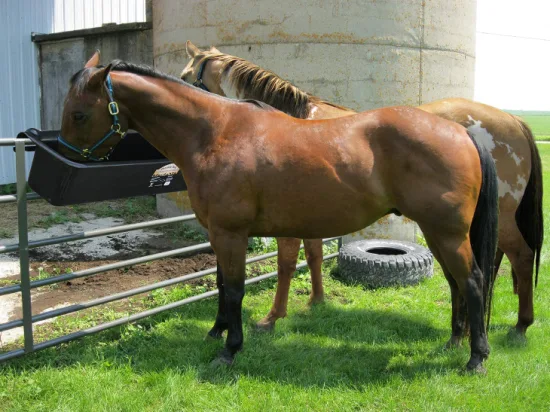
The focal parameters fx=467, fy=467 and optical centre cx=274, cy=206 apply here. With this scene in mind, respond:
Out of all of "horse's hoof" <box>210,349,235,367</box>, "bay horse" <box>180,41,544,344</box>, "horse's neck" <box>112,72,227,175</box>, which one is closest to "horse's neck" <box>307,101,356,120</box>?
"bay horse" <box>180,41,544,344</box>

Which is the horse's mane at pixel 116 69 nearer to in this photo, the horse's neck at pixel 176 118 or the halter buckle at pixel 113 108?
the horse's neck at pixel 176 118

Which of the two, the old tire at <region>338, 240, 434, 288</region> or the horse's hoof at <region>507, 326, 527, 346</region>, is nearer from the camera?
the horse's hoof at <region>507, 326, 527, 346</region>

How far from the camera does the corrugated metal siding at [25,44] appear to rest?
959cm

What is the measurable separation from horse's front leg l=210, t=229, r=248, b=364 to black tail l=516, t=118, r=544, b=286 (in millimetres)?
2382

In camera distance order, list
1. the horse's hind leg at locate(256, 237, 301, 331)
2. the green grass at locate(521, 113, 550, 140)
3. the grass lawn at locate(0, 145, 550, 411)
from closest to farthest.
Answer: the grass lawn at locate(0, 145, 550, 411)
the horse's hind leg at locate(256, 237, 301, 331)
the green grass at locate(521, 113, 550, 140)

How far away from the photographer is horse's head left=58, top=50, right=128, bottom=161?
296 cm

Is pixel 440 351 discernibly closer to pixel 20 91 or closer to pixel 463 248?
pixel 463 248

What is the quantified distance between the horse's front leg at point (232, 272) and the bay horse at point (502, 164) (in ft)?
2.27

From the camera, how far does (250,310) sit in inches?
175

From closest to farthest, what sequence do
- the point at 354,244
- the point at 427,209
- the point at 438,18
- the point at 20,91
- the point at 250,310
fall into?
the point at 427,209
the point at 250,310
the point at 354,244
the point at 438,18
the point at 20,91

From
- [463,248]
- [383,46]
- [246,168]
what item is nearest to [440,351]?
[463,248]

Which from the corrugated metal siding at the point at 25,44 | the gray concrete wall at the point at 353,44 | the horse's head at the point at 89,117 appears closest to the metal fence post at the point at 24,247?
the horse's head at the point at 89,117

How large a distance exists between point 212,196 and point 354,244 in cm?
299

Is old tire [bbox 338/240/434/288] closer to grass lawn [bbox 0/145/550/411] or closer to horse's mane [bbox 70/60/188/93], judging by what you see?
grass lawn [bbox 0/145/550/411]
